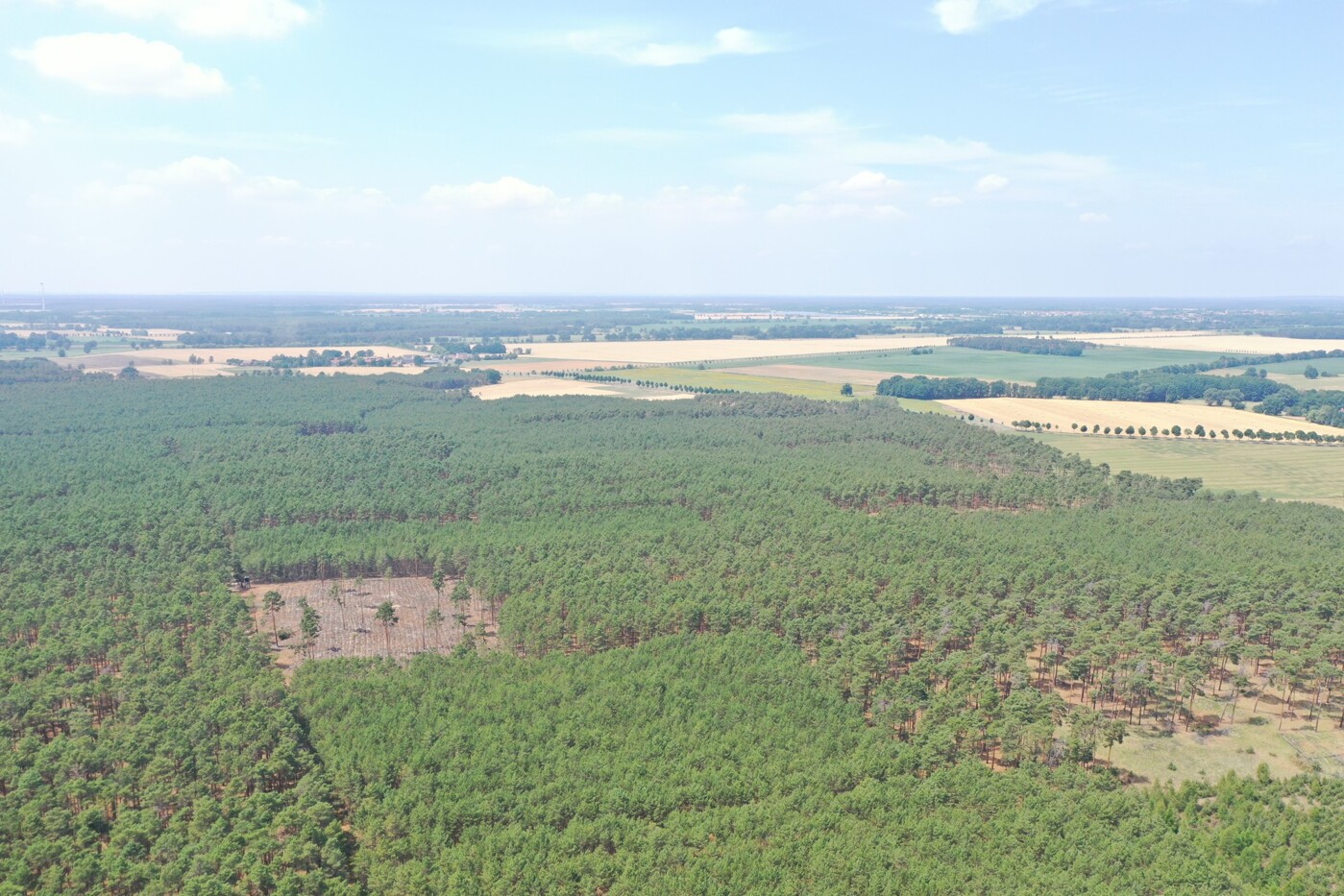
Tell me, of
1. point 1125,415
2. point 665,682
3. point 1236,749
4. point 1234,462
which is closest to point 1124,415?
point 1125,415

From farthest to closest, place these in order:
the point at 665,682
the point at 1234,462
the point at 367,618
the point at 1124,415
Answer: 1. the point at 1124,415
2. the point at 1234,462
3. the point at 367,618
4. the point at 665,682

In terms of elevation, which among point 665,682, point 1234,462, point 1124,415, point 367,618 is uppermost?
point 1124,415

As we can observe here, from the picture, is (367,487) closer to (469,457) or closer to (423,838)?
(469,457)

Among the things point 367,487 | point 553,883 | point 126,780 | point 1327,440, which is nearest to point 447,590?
point 367,487

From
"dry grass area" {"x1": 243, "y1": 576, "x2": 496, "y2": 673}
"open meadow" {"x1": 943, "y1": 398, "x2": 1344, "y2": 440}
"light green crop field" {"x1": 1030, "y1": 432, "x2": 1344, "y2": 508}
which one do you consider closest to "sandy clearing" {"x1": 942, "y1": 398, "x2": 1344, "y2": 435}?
"open meadow" {"x1": 943, "y1": 398, "x2": 1344, "y2": 440}

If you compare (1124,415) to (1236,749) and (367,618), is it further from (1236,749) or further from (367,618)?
(367,618)

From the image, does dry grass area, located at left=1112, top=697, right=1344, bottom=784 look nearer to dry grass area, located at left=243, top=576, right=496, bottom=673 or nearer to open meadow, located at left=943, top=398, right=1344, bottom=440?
dry grass area, located at left=243, top=576, right=496, bottom=673

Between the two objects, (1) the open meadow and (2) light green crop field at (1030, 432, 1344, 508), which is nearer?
(2) light green crop field at (1030, 432, 1344, 508)
